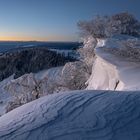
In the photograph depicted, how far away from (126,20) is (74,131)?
1436cm

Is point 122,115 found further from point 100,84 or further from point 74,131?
point 100,84

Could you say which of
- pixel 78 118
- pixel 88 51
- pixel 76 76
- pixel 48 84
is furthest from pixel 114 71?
pixel 48 84

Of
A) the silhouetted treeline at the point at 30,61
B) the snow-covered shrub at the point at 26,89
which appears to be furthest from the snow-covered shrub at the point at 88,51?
the silhouetted treeline at the point at 30,61

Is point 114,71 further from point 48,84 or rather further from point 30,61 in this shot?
point 30,61

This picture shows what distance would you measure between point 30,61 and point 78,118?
42.4m

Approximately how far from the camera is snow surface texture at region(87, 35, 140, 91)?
28.6ft

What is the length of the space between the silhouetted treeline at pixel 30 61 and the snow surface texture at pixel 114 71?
96.8ft

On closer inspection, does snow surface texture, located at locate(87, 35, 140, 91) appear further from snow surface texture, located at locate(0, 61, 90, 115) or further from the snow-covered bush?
snow surface texture, located at locate(0, 61, 90, 115)

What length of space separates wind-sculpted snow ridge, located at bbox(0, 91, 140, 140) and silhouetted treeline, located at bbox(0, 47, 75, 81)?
3736cm

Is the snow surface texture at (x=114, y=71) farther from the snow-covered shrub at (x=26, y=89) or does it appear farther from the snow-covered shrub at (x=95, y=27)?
the snow-covered shrub at (x=26, y=89)

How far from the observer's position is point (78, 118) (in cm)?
358

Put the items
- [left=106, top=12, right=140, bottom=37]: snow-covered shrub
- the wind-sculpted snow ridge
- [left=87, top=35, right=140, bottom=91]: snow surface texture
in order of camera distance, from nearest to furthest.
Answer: the wind-sculpted snow ridge → [left=87, top=35, right=140, bottom=91]: snow surface texture → [left=106, top=12, right=140, bottom=37]: snow-covered shrub

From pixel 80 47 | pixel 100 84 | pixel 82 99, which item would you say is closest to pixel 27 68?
pixel 80 47

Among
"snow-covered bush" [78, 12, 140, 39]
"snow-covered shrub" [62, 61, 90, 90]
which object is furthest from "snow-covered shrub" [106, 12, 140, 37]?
"snow-covered shrub" [62, 61, 90, 90]
